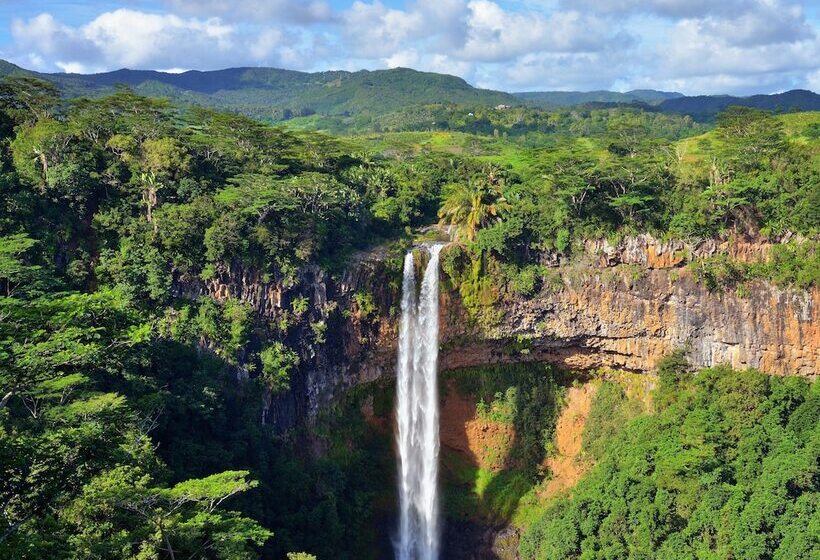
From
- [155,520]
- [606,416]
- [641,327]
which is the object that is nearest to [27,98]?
[155,520]

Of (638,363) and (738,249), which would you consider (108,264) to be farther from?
(738,249)

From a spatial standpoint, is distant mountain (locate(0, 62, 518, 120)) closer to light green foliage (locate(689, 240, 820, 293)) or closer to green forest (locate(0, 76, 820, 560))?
green forest (locate(0, 76, 820, 560))

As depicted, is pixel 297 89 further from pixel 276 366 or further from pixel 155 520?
pixel 155 520

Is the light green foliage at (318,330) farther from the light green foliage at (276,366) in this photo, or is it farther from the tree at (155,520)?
the tree at (155,520)

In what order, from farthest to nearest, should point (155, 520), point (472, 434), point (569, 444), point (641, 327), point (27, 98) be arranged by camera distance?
point (472, 434), point (569, 444), point (641, 327), point (27, 98), point (155, 520)

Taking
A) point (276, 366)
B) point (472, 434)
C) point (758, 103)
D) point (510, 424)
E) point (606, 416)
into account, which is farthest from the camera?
point (758, 103)

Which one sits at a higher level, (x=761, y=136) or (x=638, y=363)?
(x=761, y=136)

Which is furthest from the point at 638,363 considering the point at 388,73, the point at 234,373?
the point at 388,73

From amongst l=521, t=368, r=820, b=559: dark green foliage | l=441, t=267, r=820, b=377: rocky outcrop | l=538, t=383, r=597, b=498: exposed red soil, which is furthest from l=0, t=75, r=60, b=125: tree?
l=521, t=368, r=820, b=559: dark green foliage
